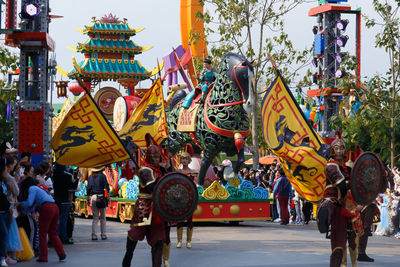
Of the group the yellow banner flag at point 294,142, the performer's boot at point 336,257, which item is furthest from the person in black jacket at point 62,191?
the performer's boot at point 336,257

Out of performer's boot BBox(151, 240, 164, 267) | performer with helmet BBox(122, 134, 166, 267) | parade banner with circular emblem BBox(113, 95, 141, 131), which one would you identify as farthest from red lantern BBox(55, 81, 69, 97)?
performer's boot BBox(151, 240, 164, 267)

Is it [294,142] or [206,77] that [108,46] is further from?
[294,142]

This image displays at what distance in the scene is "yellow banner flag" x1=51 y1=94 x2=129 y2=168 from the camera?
528 inches

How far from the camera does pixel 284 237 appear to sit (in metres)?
18.3

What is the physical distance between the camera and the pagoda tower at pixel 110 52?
3897 cm

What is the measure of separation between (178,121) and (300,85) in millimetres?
8234

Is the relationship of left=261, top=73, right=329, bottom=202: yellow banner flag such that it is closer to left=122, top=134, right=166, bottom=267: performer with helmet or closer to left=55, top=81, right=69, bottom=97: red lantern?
left=122, top=134, right=166, bottom=267: performer with helmet

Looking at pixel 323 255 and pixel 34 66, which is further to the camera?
pixel 34 66

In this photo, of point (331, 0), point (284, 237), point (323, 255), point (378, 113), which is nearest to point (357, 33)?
point (331, 0)

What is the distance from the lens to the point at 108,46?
3959 cm

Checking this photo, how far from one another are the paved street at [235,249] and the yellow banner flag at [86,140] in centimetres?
172

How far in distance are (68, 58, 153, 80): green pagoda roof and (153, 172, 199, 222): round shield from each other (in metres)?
26.3

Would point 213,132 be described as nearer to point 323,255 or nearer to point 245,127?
point 245,127

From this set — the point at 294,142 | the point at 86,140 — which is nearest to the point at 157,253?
the point at 86,140
